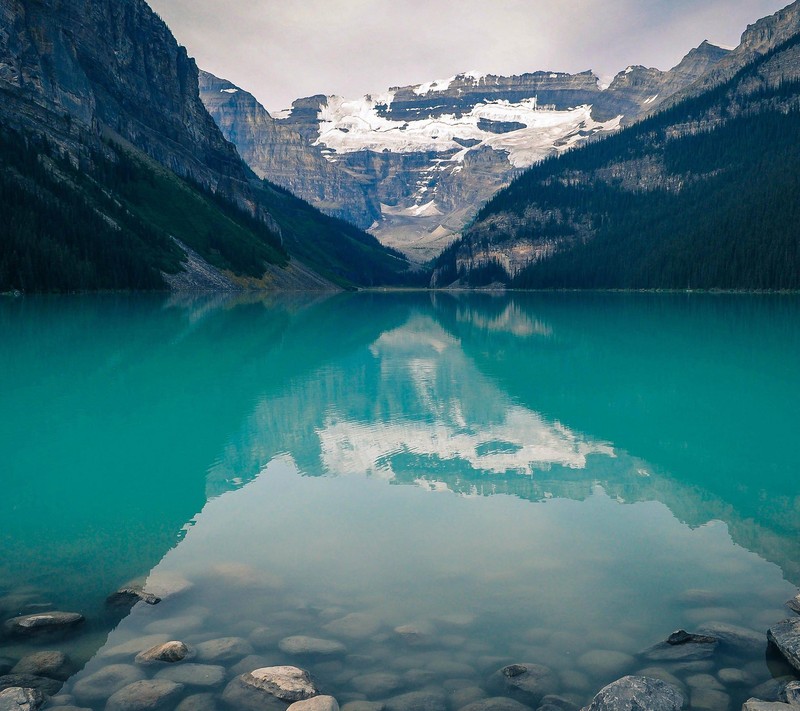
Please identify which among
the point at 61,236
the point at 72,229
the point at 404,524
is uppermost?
the point at 72,229

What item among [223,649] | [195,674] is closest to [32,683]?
[195,674]

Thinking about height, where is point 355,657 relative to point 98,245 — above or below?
below

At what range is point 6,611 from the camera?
12.3 m

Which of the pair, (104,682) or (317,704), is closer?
(317,704)

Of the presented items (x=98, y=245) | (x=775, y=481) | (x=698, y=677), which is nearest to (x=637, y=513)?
(x=775, y=481)

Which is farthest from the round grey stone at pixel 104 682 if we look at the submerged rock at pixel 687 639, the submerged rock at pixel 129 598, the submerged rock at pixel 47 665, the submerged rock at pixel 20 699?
the submerged rock at pixel 687 639

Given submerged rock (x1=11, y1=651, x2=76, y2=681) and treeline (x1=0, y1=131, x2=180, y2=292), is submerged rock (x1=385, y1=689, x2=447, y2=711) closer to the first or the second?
submerged rock (x1=11, y1=651, x2=76, y2=681)

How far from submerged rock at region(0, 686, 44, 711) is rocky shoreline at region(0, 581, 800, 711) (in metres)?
0.02

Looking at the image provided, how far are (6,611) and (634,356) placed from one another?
4893 centimetres

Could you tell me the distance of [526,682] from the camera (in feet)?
34.0

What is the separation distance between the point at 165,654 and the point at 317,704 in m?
2.94

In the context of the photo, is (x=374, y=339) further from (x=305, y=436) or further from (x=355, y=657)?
(x=355, y=657)

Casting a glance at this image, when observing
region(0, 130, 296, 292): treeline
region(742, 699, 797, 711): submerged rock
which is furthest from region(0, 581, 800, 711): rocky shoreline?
region(0, 130, 296, 292): treeline

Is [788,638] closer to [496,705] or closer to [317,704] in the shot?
[496,705]
